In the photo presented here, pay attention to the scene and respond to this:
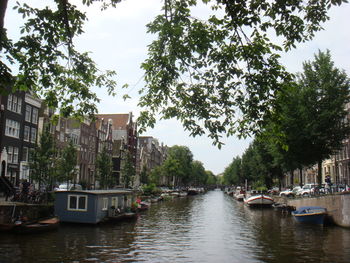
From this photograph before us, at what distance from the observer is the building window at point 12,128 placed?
46081 mm

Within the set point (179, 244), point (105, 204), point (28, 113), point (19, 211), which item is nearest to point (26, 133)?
point (28, 113)

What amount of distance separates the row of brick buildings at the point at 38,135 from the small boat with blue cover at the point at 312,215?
16.7 meters

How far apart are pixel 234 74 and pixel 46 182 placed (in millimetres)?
34352

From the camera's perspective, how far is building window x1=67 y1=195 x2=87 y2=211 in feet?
102

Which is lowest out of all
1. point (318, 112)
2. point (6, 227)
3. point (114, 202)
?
point (6, 227)

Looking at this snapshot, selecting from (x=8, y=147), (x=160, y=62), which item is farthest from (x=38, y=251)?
(x=8, y=147)

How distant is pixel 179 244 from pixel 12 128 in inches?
1295

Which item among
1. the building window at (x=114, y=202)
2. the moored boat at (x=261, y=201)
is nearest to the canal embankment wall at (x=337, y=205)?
the building window at (x=114, y=202)

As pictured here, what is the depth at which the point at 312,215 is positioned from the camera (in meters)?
32.1

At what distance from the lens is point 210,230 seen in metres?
30.8

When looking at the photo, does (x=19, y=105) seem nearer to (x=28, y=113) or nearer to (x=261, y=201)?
(x=28, y=113)

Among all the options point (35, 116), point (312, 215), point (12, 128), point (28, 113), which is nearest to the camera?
point (312, 215)

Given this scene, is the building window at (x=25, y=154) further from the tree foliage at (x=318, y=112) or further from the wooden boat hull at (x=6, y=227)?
the tree foliage at (x=318, y=112)

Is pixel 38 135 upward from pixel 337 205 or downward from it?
upward
